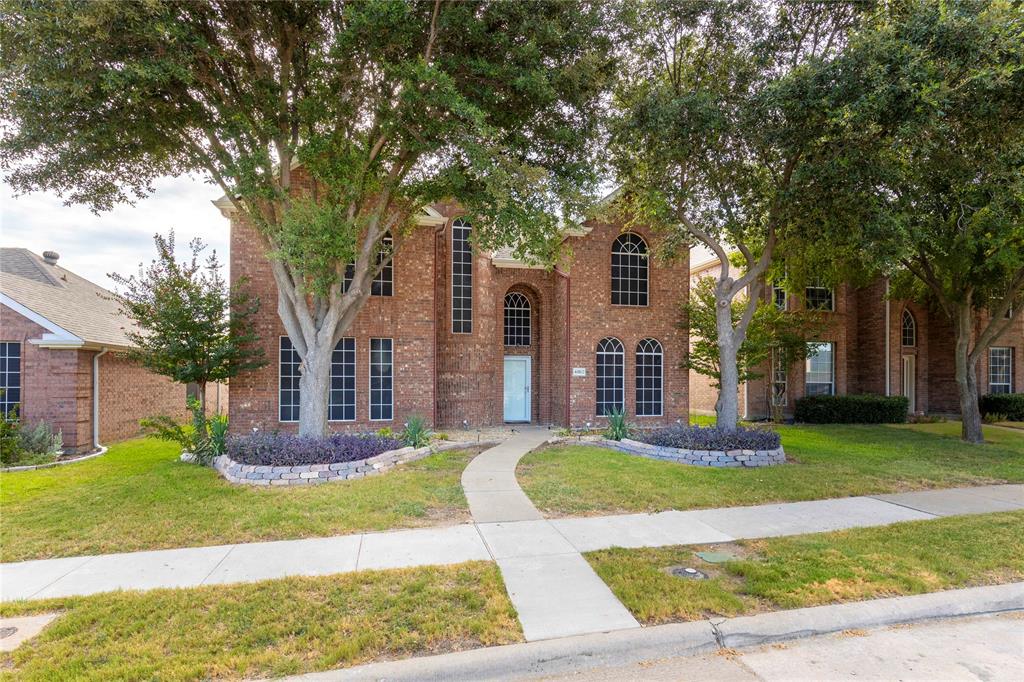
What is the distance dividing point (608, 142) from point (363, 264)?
597 centimetres

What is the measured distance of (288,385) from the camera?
1346 cm

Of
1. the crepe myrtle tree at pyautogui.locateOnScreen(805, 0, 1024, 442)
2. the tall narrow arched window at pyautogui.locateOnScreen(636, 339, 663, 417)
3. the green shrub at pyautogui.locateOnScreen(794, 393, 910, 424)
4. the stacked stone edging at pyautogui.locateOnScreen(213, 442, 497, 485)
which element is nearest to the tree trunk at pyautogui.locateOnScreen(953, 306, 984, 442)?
the crepe myrtle tree at pyautogui.locateOnScreen(805, 0, 1024, 442)

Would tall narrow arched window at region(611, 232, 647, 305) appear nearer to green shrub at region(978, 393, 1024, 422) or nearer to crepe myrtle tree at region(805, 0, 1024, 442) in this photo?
crepe myrtle tree at region(805, 0, 1024, 442)

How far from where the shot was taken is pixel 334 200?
374 inches

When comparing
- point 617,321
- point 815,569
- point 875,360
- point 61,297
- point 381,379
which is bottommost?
point 815,569

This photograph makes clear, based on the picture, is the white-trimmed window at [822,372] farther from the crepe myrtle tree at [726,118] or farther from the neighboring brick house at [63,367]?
the neighboring brick house at [63,367]

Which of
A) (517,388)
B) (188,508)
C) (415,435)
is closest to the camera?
(188,508)

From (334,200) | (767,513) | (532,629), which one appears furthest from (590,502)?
(334,200)

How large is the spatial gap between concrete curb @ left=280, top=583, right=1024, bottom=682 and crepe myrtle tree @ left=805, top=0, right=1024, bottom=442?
6.93 m

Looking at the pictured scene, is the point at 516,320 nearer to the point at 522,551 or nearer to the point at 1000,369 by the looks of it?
the point at 522,551

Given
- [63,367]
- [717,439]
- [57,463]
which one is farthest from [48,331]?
[717,439]

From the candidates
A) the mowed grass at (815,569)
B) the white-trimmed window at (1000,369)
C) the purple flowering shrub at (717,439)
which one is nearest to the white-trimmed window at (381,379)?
the purple flowering shrub at (717,439)

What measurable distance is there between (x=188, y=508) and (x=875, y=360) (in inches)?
911

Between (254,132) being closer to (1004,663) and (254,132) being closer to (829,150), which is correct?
(829,150)
